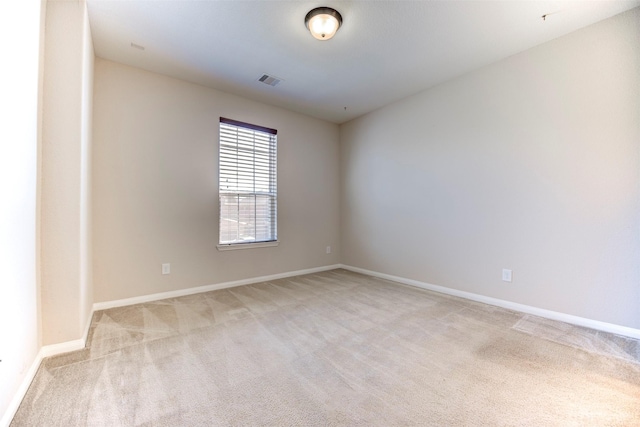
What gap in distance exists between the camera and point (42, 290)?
5.89ft

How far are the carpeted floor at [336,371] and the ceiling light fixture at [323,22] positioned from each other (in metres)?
2.50

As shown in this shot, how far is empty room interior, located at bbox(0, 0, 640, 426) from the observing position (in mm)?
1441

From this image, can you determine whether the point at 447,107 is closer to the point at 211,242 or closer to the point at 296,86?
the point at 296,86

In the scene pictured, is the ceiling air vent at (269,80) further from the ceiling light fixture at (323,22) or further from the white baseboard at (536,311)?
the white baseboard at (536,311)

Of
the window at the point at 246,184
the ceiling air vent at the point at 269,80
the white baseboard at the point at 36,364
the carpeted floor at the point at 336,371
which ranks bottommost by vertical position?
the carpeted floor at the point at 336,371

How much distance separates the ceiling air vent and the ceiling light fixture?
101cm

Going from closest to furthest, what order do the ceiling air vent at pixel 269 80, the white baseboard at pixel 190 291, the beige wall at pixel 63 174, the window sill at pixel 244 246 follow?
1. the beige wall at pixel 63 174
2. the white baseboard at pixel 190 291
3. the ceiling air vent at pixel 269 80
4. the window sill at pixel 244 246

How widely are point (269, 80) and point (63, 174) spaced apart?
2227 mm

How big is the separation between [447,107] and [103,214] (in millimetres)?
4057

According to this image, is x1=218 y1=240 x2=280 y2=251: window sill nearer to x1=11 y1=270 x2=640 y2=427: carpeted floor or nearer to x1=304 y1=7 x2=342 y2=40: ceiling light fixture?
x1=11 y1=270 x2=640 y2=427: carpeted floor

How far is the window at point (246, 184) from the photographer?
3525 mm

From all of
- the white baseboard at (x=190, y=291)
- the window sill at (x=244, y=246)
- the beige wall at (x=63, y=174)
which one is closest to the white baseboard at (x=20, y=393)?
the beige wall at (x=63, y=174)

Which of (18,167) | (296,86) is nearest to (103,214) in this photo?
(18,167)

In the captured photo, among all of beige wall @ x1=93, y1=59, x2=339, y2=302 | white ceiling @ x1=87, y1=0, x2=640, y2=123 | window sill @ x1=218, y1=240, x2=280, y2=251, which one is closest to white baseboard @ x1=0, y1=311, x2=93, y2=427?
beige wall @ x1=93, y1=59, x2=339, y2=302
